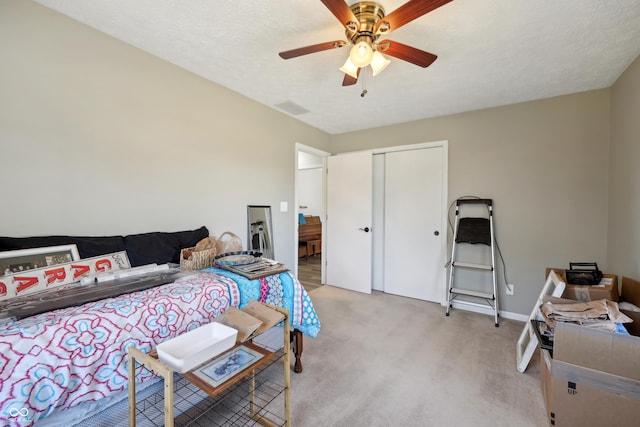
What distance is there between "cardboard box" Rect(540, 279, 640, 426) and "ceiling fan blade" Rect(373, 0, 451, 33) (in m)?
1.80

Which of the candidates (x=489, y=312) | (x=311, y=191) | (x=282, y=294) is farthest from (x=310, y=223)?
(x=282, y=294)

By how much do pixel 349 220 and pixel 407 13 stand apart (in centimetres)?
284

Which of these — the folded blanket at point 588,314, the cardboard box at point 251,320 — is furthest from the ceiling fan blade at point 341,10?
the folded blanket at point 588,314

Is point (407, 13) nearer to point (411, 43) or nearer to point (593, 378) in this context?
point (411, 43)

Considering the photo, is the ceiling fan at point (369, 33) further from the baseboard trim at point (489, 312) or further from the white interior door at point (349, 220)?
the baseboard trim at point (489, 312)

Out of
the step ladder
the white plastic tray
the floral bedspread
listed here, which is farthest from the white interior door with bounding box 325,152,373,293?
the white plastic tray

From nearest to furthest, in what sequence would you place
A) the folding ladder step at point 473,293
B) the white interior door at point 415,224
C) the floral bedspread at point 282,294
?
the floral bedspread at point 282,294 → the folding ladder step at point 473,293 → the white interior door at point 415,224

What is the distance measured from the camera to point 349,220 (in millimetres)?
3963

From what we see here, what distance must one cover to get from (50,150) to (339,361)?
2454mm

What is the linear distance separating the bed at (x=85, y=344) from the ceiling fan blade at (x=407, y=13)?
1.74 meters

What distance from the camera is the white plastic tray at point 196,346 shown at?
964mm

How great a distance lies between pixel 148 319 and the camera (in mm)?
1215

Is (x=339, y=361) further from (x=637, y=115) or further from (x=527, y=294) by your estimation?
(x=637, y=115)

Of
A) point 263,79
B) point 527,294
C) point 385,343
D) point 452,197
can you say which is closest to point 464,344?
point 385,343
